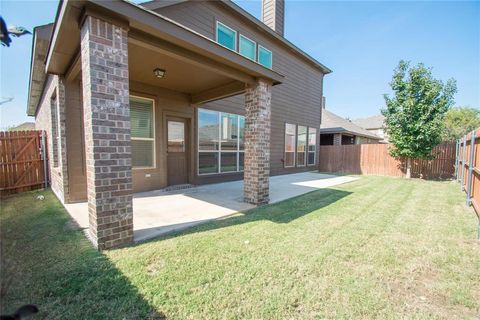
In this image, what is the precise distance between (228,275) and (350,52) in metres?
11.6

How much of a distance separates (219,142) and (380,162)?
9.53 meters

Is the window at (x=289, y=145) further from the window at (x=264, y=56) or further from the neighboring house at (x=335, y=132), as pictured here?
the neighboring house at (x=335, y=132)

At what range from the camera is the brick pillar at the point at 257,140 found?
4789 millimetres

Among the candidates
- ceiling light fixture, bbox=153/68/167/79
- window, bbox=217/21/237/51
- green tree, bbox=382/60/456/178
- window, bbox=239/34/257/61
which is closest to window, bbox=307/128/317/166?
green tree, bbox=382/60/456/178

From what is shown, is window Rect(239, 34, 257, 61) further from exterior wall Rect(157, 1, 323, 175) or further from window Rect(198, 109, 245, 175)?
window Rect(198, 109, 245, 175)

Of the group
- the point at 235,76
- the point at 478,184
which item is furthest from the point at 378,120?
the point at 235,76

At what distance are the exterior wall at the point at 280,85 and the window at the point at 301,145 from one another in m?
0.32

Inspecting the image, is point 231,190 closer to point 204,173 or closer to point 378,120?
point 204,173

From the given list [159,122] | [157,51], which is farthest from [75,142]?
[157,51]

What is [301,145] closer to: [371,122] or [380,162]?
[380,162]

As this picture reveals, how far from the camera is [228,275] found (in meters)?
2.22

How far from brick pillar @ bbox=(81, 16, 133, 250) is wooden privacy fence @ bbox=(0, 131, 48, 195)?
5558mm

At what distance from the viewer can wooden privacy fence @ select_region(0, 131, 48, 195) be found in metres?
6.06

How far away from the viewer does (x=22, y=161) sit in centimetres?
638
